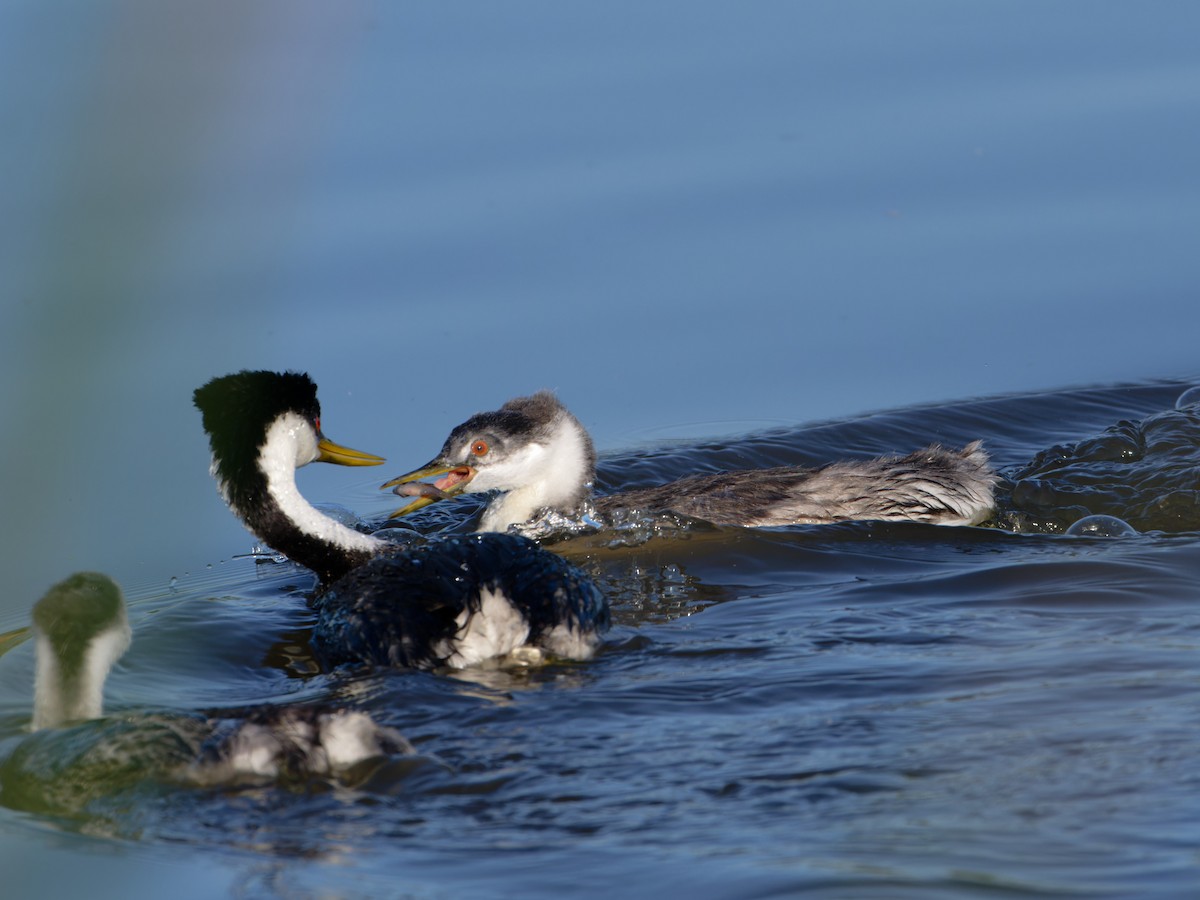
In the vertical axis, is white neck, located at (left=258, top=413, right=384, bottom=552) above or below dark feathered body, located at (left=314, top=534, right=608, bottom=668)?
above

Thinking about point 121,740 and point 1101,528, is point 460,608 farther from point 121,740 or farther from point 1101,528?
point 1101,528

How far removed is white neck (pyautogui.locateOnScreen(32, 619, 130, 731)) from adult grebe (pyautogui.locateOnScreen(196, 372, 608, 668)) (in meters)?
0.95

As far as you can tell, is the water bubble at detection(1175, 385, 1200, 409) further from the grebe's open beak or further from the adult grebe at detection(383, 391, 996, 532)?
the grebe's open beak

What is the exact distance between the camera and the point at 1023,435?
25.9 ft

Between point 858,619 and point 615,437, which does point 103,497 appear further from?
point 615,437

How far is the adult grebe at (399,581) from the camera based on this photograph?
5.19 meters

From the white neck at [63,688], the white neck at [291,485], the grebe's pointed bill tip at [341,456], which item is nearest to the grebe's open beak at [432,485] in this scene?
the grebe's pointed bill tip at [341,456]

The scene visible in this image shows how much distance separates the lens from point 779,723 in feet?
14.1

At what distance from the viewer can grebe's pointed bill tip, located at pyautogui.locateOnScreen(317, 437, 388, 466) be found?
6.75 meters

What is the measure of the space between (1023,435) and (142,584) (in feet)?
14.6

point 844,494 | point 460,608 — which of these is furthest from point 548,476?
point 460,608

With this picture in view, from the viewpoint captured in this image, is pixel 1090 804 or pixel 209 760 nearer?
pixel 1090 804

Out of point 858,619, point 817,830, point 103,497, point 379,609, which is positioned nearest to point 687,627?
point 858,619

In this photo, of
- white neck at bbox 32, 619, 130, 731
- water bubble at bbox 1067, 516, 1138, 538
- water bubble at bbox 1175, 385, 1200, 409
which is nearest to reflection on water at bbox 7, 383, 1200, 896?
water bubble at bbox 1067, 516, 1138, 538
